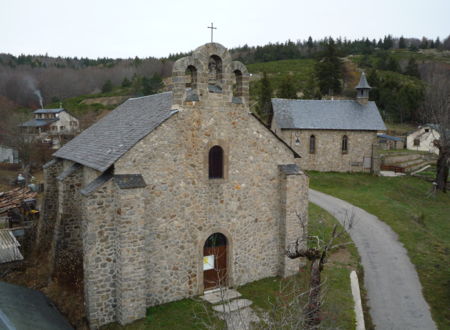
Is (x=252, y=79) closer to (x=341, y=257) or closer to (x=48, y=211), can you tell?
(x=341, y=257)

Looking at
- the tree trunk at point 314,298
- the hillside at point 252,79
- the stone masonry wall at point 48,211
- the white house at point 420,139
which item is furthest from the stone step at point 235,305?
the white house at point 420,139

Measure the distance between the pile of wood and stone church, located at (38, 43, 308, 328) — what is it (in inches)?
402

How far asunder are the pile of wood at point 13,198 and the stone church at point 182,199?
402 inches

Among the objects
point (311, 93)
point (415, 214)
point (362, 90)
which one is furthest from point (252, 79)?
point (415, 214)

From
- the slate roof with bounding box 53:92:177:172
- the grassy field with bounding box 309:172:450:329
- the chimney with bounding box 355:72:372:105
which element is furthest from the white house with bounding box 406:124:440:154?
the slate roof with bounding box 53:92:177:172

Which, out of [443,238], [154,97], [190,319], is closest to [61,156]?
[154,97]

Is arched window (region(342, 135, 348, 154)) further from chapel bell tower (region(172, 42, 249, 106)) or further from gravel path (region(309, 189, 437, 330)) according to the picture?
chapel bell tower (region(172, 42, 249, 106))

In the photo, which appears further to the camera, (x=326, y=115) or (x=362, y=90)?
(x=362, y=90)

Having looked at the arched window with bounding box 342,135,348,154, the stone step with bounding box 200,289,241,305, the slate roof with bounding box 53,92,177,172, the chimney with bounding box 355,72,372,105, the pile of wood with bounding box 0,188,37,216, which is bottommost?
the stone step with bounding box 200,289,241,305

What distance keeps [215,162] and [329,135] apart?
1053 inches

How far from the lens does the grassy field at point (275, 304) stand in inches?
460

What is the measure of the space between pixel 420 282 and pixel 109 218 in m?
13.8

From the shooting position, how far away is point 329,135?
37656 mm

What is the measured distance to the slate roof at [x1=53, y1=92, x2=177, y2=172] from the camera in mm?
12453
